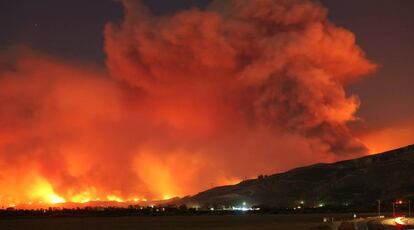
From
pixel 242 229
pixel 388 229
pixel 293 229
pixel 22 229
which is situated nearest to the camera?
pixel 388 229

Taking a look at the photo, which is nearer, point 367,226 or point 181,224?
point 367,226

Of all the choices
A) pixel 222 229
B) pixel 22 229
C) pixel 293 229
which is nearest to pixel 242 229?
pixel 222 229

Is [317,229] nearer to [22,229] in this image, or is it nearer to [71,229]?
[71,229]

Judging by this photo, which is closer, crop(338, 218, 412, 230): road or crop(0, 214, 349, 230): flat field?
crop(338, 218, 412, 230): road

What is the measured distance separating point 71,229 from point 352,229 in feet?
159

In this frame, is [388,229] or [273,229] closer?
[388,229]

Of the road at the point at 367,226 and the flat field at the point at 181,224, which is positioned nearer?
→ the road at the point at 367,226

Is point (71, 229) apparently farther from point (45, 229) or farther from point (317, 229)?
point (317, 229)

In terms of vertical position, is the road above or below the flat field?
below

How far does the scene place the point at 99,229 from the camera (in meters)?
103

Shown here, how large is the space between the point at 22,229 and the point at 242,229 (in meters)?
38.7

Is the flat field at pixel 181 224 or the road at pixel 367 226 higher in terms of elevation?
the flat field at pixel 181 224

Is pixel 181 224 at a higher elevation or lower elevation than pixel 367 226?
higher

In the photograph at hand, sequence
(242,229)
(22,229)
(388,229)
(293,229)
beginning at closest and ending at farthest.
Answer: (388,229), (293,229), (242,229), (22,229)
